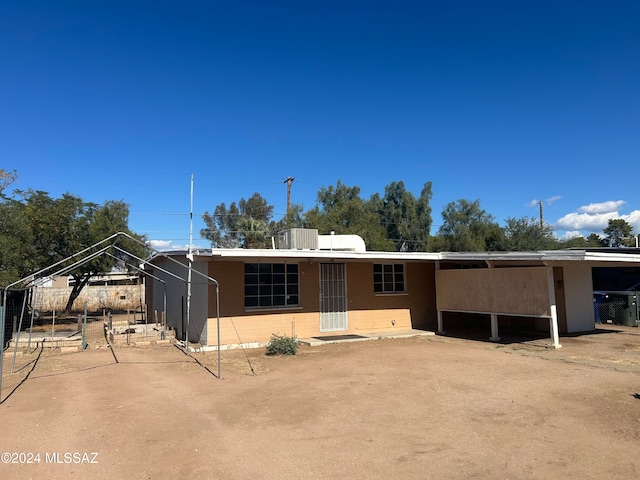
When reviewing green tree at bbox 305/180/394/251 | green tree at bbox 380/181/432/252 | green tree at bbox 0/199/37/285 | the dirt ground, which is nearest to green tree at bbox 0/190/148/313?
green tree at bbox 0/199/37/285

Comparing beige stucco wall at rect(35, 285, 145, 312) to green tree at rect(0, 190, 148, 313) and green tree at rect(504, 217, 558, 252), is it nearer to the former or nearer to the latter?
green tree at rect(0, 190, 148, 313)

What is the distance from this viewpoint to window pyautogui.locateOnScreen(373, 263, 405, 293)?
1544cm

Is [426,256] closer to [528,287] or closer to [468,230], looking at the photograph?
[528,287]

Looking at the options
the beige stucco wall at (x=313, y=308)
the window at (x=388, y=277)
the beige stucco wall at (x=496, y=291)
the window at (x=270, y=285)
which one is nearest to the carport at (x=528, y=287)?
the beige stucco wall at (x=496, y=291)

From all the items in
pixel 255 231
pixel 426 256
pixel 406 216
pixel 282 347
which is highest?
pixel 406 216

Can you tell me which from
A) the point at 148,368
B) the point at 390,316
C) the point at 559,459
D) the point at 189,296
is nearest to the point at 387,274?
the point at 390,316

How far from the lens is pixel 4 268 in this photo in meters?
15.0

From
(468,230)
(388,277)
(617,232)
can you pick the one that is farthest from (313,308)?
(617,232)

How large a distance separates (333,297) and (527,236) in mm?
26446

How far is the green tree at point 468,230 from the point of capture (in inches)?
1455

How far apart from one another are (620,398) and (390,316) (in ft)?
29.7

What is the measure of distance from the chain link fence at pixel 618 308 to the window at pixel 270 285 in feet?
40.1

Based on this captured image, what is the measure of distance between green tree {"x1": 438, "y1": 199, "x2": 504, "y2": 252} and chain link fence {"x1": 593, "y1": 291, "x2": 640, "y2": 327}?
18153mm

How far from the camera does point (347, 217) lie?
1469 inches
